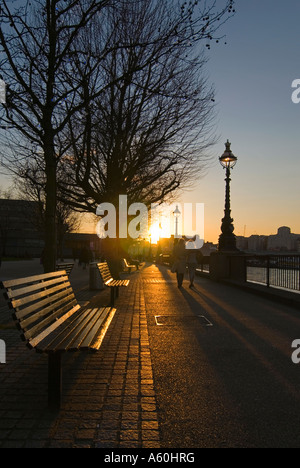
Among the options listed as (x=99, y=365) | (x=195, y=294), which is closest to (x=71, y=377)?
(x=99, y=365)

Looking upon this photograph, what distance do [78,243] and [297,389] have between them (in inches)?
3825

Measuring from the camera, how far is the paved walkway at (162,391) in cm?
323

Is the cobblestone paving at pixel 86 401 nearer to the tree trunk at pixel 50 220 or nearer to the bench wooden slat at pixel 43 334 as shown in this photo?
the bench wooden slat at pixel 43 334

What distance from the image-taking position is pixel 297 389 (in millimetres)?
4465

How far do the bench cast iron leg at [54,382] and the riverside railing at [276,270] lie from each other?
8.79 metres

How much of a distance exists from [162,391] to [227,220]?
55.4 ft

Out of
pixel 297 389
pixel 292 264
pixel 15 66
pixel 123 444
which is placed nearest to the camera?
pixel 123 444

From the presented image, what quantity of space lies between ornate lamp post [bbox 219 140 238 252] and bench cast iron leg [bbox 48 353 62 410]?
16.7 metres

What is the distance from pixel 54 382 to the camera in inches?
149

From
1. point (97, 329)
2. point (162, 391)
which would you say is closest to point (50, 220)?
point (97, 329)

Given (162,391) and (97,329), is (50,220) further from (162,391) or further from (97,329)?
(162,391)

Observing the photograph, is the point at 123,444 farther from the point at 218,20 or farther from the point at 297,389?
the point at 218,20

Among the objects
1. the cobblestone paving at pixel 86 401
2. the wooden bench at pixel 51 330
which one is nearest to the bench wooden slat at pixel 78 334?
the wooden bench at pixel 51 330

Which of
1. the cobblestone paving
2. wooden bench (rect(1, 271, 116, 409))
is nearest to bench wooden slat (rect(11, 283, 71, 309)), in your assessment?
wooden bench (rect(1, 271, 116, 409))
